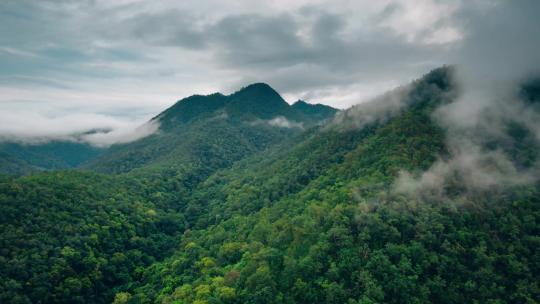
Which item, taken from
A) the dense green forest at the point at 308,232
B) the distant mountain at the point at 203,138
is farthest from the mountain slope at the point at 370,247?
the distant mountain at the point at 203,138

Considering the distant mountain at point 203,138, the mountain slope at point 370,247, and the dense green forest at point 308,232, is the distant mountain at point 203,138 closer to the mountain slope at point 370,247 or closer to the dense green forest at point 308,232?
the dense green forest at point 308,232

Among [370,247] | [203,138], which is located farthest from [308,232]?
[203,138]

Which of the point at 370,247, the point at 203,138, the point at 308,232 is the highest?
the point at 203,138

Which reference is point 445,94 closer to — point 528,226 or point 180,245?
point 528,226

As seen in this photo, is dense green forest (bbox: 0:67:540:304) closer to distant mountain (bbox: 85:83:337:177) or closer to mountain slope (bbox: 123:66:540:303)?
mountain slope (bbox: 123:66:540:303)

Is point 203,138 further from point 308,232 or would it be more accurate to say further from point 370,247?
point 370,247

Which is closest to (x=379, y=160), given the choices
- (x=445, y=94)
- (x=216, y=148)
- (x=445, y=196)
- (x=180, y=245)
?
(x=445, y=196)

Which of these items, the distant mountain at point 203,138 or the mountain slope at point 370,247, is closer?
the mountain slope at point 370,247
